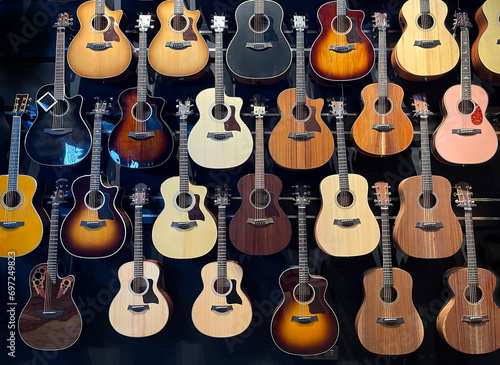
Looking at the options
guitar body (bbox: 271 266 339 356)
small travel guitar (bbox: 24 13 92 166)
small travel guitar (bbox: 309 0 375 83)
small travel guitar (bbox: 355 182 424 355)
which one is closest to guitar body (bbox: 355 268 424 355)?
small travel guitar (bbox: 355 182 424 355)

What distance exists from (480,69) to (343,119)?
3.45 ft

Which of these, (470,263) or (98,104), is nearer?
(470,263)

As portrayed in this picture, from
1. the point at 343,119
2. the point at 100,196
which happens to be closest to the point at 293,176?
the point at 343,119

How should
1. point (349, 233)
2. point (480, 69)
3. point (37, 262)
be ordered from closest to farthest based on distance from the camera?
point (349, 233)
point (480, 69)
point (37, 262)

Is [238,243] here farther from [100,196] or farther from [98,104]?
[98,104]

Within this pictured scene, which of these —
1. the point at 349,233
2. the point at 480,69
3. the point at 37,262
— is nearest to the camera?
the point at 349,233

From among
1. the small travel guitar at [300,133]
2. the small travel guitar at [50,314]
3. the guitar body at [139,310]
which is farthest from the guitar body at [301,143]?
the small travel guitar at [50,314]

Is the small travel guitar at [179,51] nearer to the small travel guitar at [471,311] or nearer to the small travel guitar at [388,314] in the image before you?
the small travel guitar at [388,314]

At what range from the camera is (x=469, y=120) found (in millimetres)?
3057

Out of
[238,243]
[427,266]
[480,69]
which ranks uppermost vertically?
[480,69]

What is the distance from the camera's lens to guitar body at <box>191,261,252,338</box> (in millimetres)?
2951

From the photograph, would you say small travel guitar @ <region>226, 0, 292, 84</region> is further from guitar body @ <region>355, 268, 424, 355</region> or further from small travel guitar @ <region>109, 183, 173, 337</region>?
guitar body @ <region>355, 268, 424, 355</region>

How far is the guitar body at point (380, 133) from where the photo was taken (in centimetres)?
302

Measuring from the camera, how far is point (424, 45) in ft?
10.2
